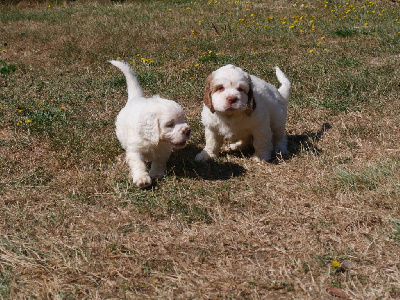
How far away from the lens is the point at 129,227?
3.30m

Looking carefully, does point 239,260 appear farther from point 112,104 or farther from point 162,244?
point 112,104

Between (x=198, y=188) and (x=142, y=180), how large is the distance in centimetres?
44

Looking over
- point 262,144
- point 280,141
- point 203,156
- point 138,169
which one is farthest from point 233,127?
point 138,169

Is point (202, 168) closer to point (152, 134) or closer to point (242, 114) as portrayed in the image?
point (242, 114)

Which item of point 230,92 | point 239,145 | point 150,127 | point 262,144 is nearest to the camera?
point 150,127

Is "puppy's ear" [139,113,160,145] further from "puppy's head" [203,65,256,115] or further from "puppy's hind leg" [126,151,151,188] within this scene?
"puppy's head" [203,65,256,115]

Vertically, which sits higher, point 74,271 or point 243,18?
point 243,18

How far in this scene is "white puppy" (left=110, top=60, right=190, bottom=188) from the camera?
382cm

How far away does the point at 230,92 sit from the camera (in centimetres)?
395

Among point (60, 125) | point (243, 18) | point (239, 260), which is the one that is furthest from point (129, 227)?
point (243, 18)

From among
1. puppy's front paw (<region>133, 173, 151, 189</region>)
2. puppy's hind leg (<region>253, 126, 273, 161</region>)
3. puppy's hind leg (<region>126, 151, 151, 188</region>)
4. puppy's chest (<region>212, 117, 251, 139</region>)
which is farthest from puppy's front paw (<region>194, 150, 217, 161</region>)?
puppy's front paw (<region>133, 173, 151, 189</region>)

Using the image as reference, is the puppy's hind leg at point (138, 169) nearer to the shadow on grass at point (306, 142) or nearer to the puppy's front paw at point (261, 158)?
the puppy's front paw at point (261, 158)

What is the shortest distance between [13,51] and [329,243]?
736 centimetres

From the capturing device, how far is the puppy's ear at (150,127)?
3807mm
